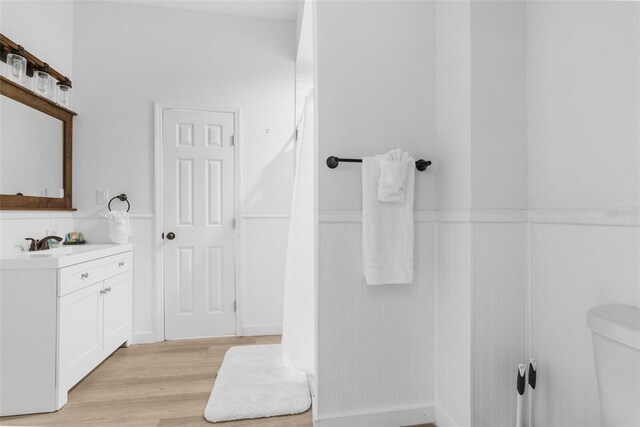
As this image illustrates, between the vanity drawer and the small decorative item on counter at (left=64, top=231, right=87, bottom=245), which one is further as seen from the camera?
the small decorative item on counter at (left=64, top=231, right=87, bottom=245)

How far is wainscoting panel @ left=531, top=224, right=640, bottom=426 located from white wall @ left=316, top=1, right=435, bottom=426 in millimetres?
442

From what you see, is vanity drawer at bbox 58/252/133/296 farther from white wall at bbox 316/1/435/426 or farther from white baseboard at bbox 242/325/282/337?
white wall at bbox 316/1/435/426

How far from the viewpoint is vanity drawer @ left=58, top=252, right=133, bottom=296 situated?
179 centimetres

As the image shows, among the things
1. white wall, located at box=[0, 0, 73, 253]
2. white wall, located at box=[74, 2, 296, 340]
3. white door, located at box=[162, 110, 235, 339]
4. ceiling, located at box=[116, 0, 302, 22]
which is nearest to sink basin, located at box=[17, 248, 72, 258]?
white wall, located at box=[0, 0, 73, 253]

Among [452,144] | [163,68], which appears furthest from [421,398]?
[163,68]

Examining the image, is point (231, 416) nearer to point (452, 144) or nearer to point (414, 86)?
point (452, 144)

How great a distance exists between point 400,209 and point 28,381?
2.09m

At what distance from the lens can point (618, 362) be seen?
0.91 m

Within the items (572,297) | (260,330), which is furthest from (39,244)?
(572,297)

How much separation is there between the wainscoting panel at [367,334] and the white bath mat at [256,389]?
35 cm

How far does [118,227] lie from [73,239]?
363 millimetres

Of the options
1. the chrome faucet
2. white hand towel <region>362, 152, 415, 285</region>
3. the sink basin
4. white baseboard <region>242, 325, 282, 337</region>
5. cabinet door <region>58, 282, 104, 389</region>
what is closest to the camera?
white hand towel <region>362, 152, 415, 285</region>

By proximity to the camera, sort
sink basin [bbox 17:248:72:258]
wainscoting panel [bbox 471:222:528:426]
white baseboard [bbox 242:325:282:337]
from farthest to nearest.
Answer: white baseboard [bbox 242:325:282:337] < sink basin [bbox 17:248:72:258] < wainscoting panel [bbox 471:222:528:426]

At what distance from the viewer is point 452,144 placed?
1.48 m
